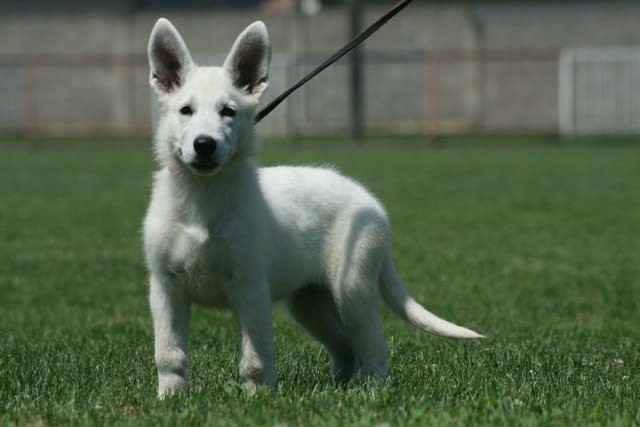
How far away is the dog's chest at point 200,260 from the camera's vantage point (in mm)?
4688

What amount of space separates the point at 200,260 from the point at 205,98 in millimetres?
666

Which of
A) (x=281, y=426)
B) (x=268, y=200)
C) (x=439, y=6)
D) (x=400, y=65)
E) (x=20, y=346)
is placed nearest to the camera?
(x=281, y=426)

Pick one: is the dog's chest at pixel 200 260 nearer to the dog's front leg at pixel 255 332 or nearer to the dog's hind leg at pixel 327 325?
the dog's front leg at pixel 255 332

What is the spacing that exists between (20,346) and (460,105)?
34.4 meters

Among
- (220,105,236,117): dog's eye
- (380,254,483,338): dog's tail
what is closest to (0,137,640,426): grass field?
(380,254,483,338): dog's tail

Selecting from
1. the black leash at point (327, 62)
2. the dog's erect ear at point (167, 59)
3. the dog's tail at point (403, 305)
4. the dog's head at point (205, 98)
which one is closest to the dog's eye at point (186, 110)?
the dog's head at point (205, 98)

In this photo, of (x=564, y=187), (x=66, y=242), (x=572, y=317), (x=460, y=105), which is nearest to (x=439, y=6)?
(x=460, y=105)

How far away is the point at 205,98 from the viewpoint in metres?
4.71

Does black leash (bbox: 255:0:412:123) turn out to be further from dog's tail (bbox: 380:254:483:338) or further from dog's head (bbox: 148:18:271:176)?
dog's tail (bbox: 380:254:483:338)

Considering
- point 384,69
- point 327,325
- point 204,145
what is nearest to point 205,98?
point 204,145

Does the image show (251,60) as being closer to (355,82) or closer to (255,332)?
(255,332)

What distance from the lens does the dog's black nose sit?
4551mm

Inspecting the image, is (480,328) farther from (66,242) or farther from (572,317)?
(66,242)

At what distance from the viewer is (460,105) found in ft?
132
